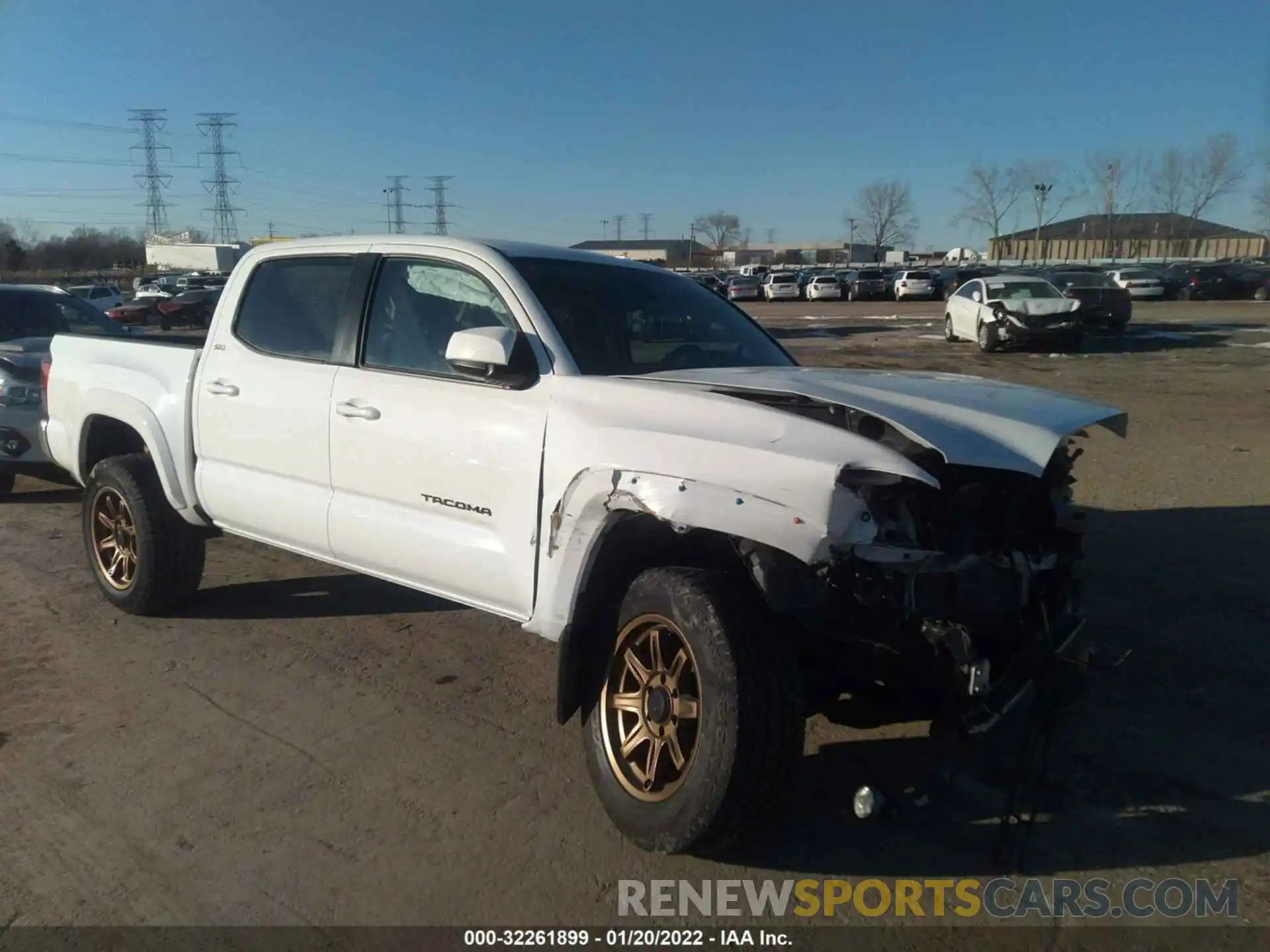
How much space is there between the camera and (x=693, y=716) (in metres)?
3.20

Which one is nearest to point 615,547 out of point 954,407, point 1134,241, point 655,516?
point 655,516

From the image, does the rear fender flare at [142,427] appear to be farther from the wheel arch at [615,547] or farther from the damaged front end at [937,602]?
the damaged front end at [937,602]

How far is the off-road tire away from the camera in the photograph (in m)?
21.0

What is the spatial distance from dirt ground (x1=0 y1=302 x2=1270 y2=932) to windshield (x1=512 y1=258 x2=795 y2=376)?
5.10 ft

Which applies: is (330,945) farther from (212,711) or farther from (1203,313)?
(1203,313)

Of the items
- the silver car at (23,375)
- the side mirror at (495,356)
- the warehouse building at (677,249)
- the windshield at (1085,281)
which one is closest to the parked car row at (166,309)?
the silver car at (23,375)

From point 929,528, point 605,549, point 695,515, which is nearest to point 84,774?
point 605,549

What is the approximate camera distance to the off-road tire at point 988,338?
2100 cm

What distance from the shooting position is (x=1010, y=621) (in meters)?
3.30

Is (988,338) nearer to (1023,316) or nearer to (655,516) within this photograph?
(1023,316)

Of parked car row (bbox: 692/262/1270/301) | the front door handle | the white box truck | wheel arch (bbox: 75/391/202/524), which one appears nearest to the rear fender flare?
wheel arch (bbox: 75/391/202/524)

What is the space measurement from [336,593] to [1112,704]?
4146 millimetres

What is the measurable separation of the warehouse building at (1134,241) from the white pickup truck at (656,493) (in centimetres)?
9648

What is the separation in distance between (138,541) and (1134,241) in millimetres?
106422
